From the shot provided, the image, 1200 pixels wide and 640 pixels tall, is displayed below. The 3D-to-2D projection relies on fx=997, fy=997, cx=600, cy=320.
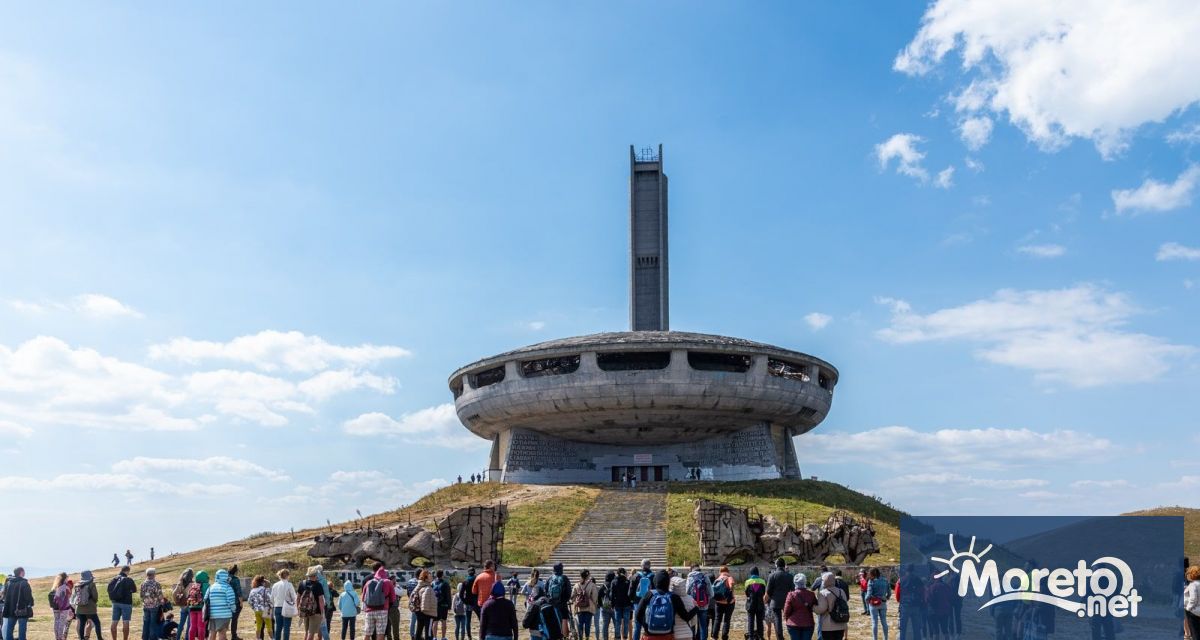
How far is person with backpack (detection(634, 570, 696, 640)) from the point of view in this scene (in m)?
10.5

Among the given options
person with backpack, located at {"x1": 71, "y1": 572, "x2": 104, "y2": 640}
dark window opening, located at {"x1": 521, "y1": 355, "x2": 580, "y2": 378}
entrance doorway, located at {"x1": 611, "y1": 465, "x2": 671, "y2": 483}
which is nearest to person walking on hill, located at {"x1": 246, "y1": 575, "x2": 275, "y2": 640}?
person with backpack, located at {"x1": 71, "y1": 572, "x2": 104, "y2": 640}

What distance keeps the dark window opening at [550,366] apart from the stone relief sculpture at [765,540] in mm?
23027

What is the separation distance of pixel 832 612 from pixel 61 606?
1198cm

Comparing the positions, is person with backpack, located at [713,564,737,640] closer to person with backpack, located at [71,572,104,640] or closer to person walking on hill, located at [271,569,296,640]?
person walking on hill, located at [271,569,296,640]

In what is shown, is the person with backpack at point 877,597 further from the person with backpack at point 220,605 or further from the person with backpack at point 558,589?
the person with backpack at point 220,605

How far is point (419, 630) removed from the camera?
49.1ft

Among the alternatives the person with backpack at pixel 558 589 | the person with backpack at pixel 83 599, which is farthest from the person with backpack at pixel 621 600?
the person with backpack at pixel 83 599

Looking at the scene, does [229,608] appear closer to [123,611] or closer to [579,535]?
[123,611]

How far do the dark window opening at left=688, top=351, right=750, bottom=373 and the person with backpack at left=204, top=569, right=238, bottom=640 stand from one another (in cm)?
3867

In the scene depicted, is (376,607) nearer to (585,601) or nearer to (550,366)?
(585,601)

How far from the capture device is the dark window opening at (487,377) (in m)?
54.4

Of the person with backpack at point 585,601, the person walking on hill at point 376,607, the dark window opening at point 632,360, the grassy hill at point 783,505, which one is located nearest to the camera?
the person walking on hill at point 376,607

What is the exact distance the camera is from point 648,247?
2603 inches

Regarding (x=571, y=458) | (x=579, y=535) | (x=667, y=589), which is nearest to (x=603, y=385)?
(x=571, y=458)
